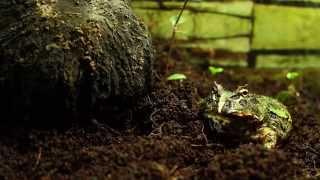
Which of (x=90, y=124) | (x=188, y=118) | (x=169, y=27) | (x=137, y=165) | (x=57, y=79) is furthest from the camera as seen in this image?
(x=169, y=27)

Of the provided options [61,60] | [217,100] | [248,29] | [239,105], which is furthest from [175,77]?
[248,29]

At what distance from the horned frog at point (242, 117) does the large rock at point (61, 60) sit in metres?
0.32

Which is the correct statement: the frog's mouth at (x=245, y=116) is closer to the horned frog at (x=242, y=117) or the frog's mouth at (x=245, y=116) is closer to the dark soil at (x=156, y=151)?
the horned frog at (x=242, y=117)

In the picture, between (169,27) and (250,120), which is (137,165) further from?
(169,27)

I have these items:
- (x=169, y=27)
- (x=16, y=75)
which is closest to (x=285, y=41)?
(x=169, y=27)

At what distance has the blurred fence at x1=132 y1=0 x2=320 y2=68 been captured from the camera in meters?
3.05

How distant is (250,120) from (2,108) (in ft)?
3.05

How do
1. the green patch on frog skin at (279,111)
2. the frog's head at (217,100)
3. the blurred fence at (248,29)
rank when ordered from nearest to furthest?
the frog's head at (217,100) → the green patch on frog skin at (279,111) → the blurred fence at (248,29)

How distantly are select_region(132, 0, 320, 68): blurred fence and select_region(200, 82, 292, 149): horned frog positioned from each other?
1005 millimetres

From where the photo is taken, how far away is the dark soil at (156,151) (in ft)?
5.41

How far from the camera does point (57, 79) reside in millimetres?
1826

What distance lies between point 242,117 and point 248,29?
1.33m

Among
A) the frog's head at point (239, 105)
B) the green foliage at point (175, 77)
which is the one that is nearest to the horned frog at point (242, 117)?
the frog's head at point (239, 105)

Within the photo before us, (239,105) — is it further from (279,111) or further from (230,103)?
(279,111)
